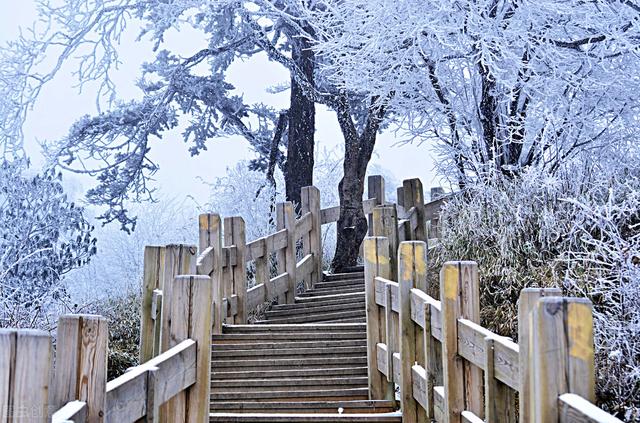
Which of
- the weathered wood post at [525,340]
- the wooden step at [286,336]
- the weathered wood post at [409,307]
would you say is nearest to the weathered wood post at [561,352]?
the weathered wood post at [525,340]

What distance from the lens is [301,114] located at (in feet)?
48.0

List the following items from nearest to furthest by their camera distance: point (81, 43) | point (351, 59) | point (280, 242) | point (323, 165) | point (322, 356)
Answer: point (322, 356)
point (351, 59)
point (280, 242)
point (81, 43)
point (323, 165)

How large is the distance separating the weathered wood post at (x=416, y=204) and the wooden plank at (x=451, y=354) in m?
6.49

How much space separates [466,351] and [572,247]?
3510mm

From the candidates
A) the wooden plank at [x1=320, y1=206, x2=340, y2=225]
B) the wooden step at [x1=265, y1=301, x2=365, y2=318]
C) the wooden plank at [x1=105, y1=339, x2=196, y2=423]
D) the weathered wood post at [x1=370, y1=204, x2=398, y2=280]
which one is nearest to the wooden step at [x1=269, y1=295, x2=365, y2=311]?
the wooden step at [x1=265, y1=301, x2=365, y2=318]

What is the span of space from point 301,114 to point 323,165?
253 centimetres

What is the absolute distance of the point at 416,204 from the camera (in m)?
11.1

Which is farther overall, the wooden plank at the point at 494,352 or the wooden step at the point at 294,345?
the wooden step at the point at 294,345

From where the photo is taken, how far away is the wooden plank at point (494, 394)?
3652 millimetres

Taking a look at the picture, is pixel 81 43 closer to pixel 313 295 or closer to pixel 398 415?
pixel 313 295

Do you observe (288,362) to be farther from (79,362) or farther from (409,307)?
(79,362)

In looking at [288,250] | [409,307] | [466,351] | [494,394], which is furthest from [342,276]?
[494,394]

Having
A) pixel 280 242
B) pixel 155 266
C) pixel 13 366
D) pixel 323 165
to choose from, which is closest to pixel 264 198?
pixel 323 165

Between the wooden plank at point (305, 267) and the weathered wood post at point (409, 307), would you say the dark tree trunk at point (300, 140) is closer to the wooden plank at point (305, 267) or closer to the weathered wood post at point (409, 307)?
the wooden plank at point (305, 267)
